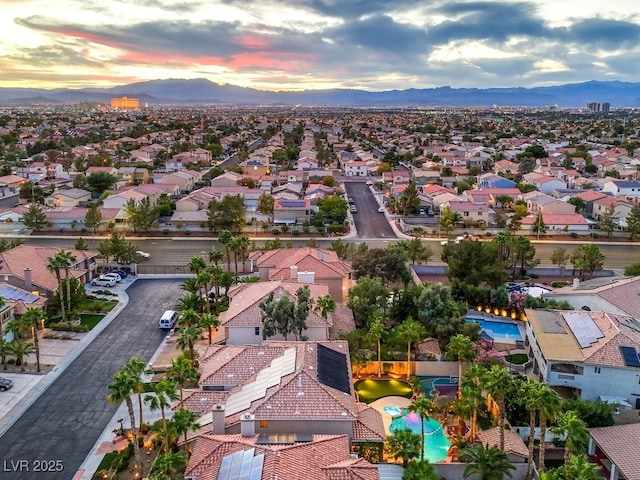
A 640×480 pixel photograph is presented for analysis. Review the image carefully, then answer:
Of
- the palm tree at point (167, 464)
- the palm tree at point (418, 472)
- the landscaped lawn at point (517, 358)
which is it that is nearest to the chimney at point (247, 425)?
the palm tree at point (167, 464)

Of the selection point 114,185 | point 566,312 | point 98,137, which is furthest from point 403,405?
point 98,137

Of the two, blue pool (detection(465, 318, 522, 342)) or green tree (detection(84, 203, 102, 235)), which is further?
green tree (detection(84, 203, 102, 235))

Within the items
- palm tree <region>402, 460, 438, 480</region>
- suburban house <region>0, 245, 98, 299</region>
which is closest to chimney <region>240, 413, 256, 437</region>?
palm tree <region>402, 460, 438, 480</region>

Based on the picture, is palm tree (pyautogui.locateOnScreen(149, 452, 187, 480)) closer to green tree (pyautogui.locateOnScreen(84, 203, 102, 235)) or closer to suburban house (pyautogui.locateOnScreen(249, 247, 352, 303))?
suburban house (pyautogui.locateOnScreen(249, 247, 352, 303))

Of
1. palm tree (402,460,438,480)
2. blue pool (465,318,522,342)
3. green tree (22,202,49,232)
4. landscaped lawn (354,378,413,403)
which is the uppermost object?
green tree (22,202,49,232)

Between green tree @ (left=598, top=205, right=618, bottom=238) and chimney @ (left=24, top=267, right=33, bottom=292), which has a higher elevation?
green tree @ (left=598, top=205, right=618, bottom=238)

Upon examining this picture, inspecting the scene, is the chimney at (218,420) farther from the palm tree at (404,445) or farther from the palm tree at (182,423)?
the palm tree at (404,445)
